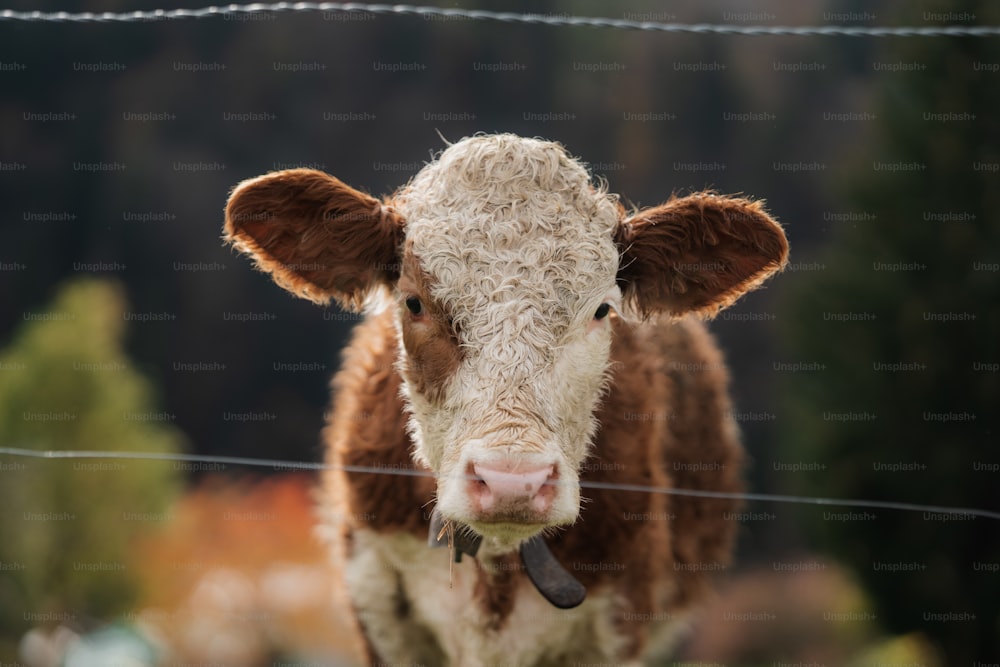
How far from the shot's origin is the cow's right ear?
3.43 m

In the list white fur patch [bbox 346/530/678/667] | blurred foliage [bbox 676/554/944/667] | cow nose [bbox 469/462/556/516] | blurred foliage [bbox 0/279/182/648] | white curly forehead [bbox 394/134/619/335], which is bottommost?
blurred foliage [bbox 676/554/944/667]

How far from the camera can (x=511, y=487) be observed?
2711 millimetres

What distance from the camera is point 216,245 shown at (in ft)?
66.4

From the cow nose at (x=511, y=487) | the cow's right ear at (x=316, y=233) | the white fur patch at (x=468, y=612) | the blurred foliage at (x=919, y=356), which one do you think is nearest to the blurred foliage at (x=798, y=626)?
the blurred foliage at (x=919, y=356)

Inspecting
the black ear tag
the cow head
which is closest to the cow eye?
the cow head

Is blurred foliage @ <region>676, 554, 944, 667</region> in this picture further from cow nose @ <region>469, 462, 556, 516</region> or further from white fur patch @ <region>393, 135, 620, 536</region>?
cow nose @ <region>469, 462, 556, 516</region>

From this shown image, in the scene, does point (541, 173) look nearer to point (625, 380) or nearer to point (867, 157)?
point (625, 380)

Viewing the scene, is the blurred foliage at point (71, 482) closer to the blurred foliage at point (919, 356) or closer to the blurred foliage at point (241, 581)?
the blurred foliage at point (241, 581)

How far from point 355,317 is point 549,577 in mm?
15097

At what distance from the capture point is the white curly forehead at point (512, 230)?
315 cm

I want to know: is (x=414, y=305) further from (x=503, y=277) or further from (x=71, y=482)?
(x=71, y=482)

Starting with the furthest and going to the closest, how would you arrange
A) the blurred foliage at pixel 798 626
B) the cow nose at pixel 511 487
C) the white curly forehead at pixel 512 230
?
the blurred foliage at pixel 798 626 < the white curly forehead at pixel 512 230 < the cow nose at pixel 511 487

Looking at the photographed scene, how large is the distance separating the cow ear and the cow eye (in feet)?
2.54

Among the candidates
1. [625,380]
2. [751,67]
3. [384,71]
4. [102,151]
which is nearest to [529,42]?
[384,71]
